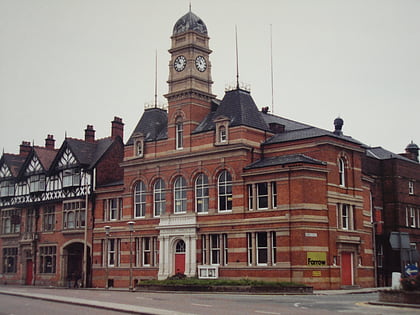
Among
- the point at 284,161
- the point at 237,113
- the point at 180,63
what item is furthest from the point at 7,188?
the point at 284,161

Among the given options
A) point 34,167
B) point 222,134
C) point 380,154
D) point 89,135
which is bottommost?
point 34,167

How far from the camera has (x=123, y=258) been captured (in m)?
55.5

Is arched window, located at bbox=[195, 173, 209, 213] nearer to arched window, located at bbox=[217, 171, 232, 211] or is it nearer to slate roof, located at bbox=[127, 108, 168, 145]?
arched window, located at bbox=[217, 171, 232, 211]

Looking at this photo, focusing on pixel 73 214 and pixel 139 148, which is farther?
pixel 73 214

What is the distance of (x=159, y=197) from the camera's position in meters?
53.8

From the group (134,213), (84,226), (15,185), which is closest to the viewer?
(134,213)

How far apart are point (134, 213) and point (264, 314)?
33.5 meters

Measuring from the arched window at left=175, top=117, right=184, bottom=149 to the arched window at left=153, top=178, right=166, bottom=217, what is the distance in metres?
3.45

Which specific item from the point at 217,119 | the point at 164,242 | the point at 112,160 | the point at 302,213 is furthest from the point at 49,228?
the point at 302,213

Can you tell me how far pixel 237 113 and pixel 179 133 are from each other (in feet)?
19.5

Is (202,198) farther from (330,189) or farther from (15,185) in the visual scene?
(15,185)

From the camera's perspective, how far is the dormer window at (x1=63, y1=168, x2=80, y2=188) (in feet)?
200

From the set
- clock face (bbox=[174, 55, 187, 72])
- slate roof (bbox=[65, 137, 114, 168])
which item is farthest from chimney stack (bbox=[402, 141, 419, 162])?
slate roof (bbox=[65, 137, 114, 168])

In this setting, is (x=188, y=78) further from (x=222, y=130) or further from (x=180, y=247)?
(x=180, y=247)
